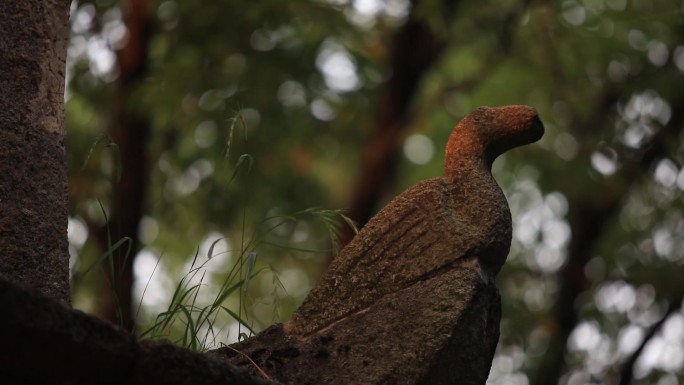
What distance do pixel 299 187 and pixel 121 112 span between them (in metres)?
1.57

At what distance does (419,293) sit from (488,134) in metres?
0.48

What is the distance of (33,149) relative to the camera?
2346mm

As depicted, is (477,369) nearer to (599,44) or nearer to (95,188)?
(95,188)

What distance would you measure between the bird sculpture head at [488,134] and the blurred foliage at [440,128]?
3.99m

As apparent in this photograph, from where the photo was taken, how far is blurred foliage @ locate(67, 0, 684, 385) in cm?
681

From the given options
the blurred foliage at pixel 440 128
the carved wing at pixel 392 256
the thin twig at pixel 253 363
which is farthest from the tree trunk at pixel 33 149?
the blurred foliage at pixel 440 128

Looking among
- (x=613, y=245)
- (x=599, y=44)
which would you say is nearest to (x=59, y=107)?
(x=599, y=44)

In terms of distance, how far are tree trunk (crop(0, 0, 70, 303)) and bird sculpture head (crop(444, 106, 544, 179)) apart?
2.94ft

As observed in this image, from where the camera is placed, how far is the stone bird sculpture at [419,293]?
2.07 meters

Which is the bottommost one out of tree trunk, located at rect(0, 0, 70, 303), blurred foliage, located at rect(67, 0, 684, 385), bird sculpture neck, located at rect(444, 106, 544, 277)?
bird sculpture neck, located at rect(444, 106, 544, 277)

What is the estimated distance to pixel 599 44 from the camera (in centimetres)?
801

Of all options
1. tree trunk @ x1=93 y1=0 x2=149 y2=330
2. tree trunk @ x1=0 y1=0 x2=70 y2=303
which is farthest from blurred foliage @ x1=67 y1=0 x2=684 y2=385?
tree trunk @ x1=0 y1=0 x2=70 y2=303

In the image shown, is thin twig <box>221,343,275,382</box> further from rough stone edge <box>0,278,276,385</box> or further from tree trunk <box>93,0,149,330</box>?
tree trunk <box>93,0,149,330</box>

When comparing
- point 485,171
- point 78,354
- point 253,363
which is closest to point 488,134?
point 485,171
